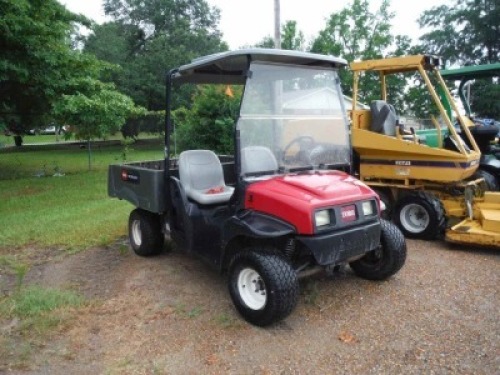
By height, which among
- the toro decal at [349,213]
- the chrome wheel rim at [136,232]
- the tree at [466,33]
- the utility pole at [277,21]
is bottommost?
the chrome wheel rim at [136,232]

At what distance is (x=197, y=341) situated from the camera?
3.31 meters

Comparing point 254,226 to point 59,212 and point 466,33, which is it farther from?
point 466,33

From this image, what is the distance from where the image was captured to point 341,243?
132 inches

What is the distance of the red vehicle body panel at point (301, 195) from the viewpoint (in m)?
3.25

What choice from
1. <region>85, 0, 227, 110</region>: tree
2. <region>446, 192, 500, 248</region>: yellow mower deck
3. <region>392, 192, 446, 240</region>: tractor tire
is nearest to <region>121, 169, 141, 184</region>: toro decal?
<region>392, 192, 446, 240</region>: tractor tire

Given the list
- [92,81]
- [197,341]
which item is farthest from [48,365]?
[92,81]

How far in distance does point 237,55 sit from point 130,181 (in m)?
2.11

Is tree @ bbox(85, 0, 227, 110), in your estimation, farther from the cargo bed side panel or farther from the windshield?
the windshield

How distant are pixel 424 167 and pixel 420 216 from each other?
64 centimetres

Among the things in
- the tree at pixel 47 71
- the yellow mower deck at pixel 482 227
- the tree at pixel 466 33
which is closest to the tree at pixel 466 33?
the tree at pixel 466 33

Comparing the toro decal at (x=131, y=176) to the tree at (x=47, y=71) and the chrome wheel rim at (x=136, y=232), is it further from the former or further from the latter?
the tree at (x=47, y=71)

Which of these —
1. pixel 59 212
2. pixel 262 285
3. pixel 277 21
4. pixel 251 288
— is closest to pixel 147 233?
pixel 251 288

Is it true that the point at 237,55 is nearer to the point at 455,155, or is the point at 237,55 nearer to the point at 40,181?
the point at 455,155

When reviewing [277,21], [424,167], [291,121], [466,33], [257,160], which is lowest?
[424,167]
